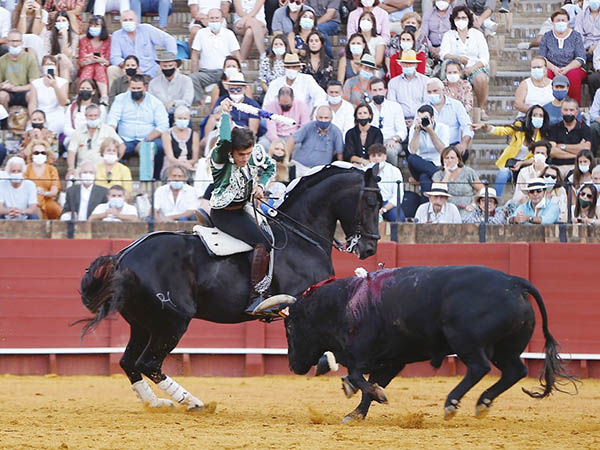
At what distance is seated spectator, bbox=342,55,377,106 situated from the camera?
15.1 metres

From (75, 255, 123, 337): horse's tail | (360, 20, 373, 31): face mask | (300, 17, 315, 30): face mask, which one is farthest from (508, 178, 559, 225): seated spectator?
(75, 255, 123, 337): horse's tail

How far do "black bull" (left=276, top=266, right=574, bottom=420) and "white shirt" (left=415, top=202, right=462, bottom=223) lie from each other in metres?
4.17

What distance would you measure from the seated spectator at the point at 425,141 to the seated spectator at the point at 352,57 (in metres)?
1.57

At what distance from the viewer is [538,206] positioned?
43.0 ft

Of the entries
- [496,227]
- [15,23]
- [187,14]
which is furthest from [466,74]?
[15,23]

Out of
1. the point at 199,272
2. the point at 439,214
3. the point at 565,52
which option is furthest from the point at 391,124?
the point at 199,272

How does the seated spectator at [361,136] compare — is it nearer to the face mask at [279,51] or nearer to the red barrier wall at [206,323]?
the red barrier wall at [206,323]

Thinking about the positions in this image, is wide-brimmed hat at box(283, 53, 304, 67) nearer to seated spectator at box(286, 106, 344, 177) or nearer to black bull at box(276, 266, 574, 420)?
seated spectator at box(286, 106, 344, 177)

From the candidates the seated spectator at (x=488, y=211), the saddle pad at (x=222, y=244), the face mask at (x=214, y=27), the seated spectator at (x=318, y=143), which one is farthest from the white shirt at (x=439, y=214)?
the saddle pad at (x=222, y=244)

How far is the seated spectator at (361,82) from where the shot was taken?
15133 millimetres

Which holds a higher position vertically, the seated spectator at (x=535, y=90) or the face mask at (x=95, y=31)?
the face mask at (x=95, y=31)

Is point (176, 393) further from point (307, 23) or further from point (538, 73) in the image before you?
point (538, 73)

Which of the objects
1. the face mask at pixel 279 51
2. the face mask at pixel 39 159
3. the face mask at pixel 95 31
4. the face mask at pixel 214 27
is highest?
the face mask at pixel 214 27

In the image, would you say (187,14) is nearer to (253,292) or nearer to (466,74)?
(466,74)
